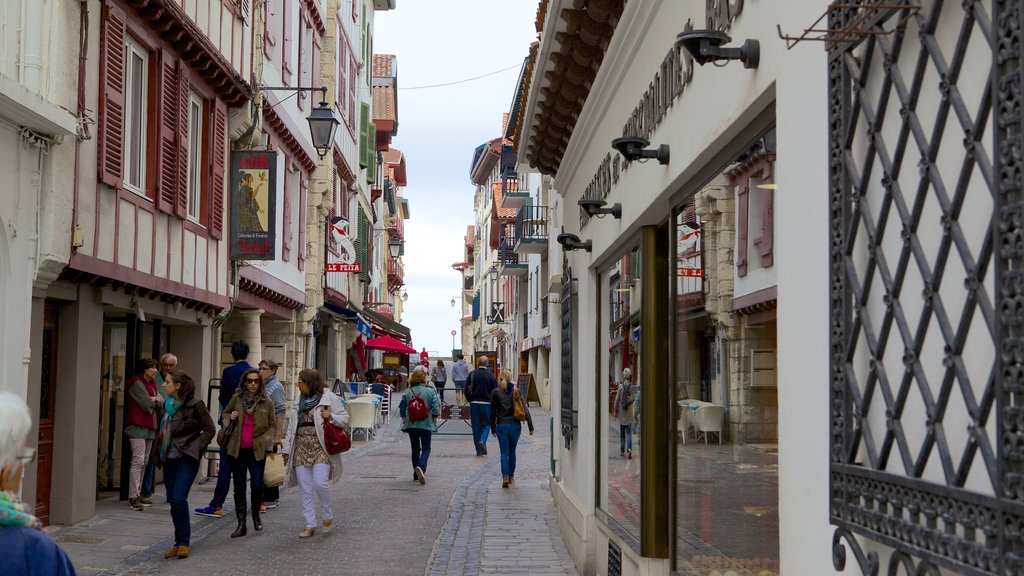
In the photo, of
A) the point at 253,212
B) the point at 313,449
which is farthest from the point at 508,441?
the point at 313,449

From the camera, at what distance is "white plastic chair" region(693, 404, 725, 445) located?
5.80 meters

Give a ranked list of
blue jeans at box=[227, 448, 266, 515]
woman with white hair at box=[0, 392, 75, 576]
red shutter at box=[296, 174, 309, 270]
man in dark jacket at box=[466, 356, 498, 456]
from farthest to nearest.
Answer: red shutter at box=[296, 174, 309, 270], man in dark jacket at box=[466, 356, 498, 456], blue jeans at box=[227, 448, 266, 515], woman with white hair at box=[0, 392, 75, 576]

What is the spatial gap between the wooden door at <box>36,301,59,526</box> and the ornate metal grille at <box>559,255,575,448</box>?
5.16 m

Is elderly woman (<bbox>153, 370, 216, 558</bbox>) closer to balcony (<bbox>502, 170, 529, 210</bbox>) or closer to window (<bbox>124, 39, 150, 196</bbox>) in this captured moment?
window (<bbox>124, 39, 150, 196</bbox>)

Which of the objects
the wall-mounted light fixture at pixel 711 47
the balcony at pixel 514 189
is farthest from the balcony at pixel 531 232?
the wall-mounted light fixture at pixel 711 47

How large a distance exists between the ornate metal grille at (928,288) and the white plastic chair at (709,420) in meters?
2.13

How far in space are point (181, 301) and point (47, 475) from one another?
12.6 ft

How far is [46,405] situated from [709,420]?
27.1 ft

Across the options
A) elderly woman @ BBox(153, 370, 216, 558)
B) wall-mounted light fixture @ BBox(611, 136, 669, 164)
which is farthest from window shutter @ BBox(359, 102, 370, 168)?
wall-mounted light fixture @ BBox(611, 136, 669, 164)

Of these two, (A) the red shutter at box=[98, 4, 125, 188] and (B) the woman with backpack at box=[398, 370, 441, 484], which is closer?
(A) the red shutter at box=[98, 4, 125, 188]

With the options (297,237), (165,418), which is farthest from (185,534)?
(297,237)

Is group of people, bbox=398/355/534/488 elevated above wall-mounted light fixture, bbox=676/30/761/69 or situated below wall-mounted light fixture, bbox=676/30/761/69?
below

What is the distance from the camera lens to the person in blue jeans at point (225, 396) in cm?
1244

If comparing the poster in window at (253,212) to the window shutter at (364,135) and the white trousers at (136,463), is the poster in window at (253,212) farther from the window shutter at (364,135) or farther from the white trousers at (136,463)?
the window shutter at (364,135)
